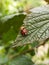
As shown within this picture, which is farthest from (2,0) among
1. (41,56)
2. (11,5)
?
(41,56)

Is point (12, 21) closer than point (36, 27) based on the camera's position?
No

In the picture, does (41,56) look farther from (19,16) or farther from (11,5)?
(19,16)

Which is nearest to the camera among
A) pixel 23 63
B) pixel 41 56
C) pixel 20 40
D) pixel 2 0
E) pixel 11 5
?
pixel 20 40

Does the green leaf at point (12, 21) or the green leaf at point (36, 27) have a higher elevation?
the green leaf at point (12, 21)

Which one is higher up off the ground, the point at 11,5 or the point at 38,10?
the point at 11,5

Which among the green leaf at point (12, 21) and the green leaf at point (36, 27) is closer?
the green leaf at point (36, 27)

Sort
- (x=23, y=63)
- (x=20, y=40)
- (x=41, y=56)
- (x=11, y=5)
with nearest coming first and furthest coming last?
(x=20, y=40)
(x=23, y=63)
(x=41, y=56)
(x=11, y=5)

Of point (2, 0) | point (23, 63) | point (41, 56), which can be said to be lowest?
point (23, 63)

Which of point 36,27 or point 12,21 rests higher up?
point 12,21
